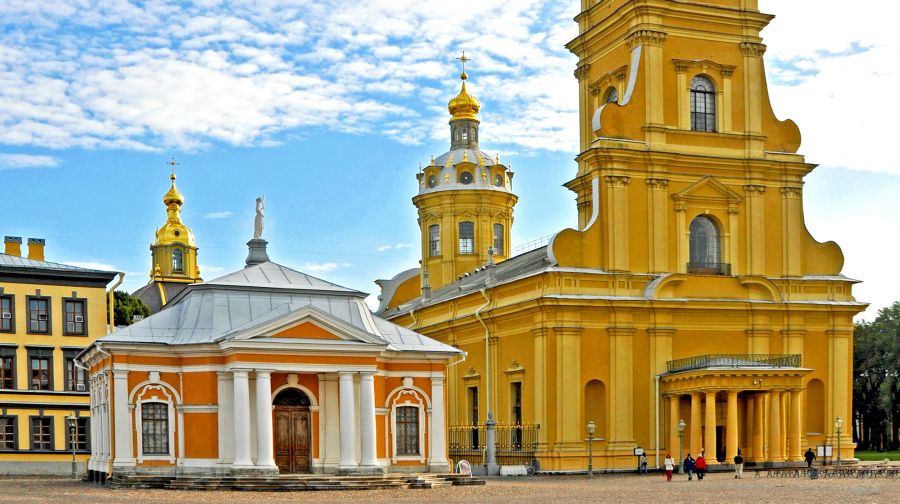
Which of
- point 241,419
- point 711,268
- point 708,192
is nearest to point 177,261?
point 711,268

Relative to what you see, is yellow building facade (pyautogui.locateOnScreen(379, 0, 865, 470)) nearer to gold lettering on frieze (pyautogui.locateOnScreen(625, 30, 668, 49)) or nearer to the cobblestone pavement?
gold lettering on frieze (pyautogui.locateOnScreen(625, 30, 668, 49))

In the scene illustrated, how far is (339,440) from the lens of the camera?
39.5 metres

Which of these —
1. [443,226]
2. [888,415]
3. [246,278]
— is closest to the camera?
[246,278]

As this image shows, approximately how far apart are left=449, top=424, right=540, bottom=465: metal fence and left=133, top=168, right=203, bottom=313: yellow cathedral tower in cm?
5990

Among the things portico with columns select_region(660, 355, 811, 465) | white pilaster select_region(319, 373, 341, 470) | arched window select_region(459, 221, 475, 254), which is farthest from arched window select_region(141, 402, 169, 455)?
arched window select_region(459, 221, 475, 254)

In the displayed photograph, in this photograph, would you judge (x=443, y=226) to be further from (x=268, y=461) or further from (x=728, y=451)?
(x=268, y=461)

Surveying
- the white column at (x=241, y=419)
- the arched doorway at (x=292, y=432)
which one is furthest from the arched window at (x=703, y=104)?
the white column at (x=241, y=419)

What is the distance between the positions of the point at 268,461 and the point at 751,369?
724 inches

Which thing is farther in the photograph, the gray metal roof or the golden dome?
the golden dome

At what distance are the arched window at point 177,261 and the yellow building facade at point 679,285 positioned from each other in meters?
63.3

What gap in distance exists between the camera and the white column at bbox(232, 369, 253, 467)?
37.4 meters

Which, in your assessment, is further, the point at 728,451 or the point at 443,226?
the point at 443,226

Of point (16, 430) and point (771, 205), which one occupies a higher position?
point (771, 205)

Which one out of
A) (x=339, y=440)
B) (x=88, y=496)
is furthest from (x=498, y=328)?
(x=88, y=496)
